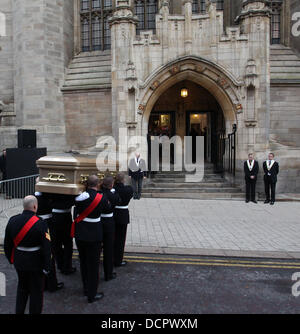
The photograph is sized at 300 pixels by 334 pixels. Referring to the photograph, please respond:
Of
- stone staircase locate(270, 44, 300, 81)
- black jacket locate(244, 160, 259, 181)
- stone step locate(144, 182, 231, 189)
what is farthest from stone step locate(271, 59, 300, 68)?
stone step locate(144, 182, 231, 189)

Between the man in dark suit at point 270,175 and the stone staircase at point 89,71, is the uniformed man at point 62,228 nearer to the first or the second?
the man in dark suit at point 270,175

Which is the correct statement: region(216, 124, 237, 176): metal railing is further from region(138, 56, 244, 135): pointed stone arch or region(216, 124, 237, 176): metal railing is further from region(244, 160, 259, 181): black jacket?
region(244, 160, 259, 181): black jacket

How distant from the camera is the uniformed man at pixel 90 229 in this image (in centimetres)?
431

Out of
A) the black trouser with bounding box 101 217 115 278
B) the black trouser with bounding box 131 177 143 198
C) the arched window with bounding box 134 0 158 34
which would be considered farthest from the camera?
the arched window with bounding box 134 0 158 34

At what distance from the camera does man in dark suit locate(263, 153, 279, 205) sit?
436 inches

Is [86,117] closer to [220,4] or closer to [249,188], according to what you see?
[249,188]

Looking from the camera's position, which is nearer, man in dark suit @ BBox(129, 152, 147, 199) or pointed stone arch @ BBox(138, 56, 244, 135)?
man in dark suit @ BBox(129, 152, 147, 199)

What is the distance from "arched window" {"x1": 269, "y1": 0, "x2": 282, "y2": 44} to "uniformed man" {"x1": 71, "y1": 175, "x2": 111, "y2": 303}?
557 inches

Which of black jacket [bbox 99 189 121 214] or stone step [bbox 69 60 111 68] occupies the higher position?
stone step [bbox 69 60 111 68]

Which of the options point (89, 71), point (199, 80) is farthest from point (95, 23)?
point (199, 80)

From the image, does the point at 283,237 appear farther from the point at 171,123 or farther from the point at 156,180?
the point at 171,123

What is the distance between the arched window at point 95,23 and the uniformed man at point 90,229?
1319 cm

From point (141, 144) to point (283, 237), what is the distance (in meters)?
6.71

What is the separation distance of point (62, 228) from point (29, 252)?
1473 mm
